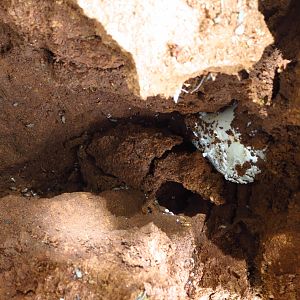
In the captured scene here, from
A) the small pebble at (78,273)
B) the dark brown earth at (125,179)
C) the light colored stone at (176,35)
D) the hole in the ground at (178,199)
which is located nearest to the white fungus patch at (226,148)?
the dark brown earth at (125,179)

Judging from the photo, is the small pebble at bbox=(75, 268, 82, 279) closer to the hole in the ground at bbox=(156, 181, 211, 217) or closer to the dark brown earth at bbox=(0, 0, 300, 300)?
the dark brown earth at bbox=(0, 0, 300, 300)

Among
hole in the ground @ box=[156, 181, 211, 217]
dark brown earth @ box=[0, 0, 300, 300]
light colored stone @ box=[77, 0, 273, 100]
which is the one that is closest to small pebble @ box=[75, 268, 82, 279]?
dark brown earth @ box=[0, 0, 300, 300]

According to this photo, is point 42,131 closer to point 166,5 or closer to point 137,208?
point 137,208

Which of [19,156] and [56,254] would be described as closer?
[56,254]

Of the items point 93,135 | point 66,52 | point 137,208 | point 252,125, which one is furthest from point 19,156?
point 252,125

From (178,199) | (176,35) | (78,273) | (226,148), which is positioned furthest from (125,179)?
(176,35)

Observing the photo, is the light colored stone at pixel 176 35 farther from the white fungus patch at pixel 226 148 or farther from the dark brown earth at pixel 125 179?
the white fungus patch at pixel 226 148
